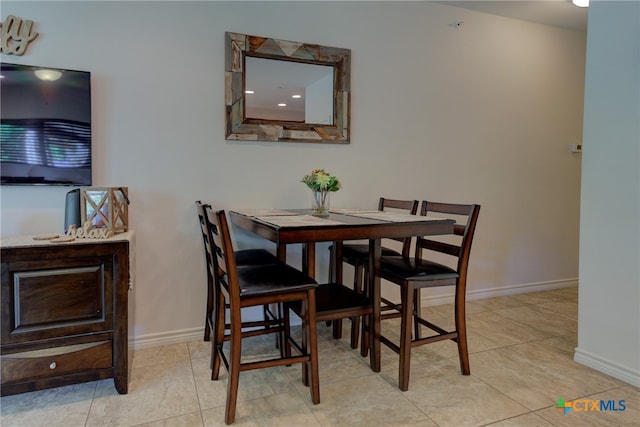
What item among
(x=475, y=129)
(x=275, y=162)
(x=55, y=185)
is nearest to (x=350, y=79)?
(x=275, y=162)

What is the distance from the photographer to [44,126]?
2145 millimetres

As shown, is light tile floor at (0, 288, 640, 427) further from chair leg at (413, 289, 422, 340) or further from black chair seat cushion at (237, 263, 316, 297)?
black chair seat cushion at (237, 263, 316, 297)

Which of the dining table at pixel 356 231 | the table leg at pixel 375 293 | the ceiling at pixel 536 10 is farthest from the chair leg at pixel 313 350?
the ceiling at pixel 536 10

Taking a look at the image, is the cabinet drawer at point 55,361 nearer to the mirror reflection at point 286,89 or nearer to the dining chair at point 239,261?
the dining chair at point 239,261

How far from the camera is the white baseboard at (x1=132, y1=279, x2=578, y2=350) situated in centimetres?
249

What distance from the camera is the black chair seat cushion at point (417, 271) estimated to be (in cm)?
198

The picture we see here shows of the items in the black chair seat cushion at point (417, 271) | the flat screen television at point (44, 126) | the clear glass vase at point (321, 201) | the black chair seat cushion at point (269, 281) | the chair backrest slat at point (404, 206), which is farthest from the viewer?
the chair backrest slat at point (404, 206)

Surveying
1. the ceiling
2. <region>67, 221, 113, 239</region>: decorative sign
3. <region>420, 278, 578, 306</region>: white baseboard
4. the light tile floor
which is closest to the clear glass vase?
the light tile floor

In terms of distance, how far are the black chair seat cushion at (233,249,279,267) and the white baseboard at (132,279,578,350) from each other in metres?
0.66

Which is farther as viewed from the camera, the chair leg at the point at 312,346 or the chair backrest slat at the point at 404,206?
the chair backrest slat at the point at 404,206

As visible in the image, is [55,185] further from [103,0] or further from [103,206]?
[103,0]

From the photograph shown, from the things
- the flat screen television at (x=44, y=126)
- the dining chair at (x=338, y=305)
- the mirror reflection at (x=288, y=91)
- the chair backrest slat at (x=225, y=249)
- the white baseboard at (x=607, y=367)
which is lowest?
the white baseboard at (x=607, y=367)

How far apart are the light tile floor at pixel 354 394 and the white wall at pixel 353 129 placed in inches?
21.7

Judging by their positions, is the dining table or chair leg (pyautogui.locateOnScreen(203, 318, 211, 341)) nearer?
the dining table
